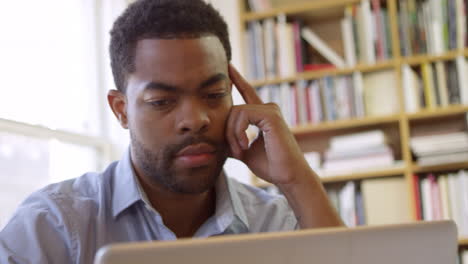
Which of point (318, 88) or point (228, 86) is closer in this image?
point (228, 86)

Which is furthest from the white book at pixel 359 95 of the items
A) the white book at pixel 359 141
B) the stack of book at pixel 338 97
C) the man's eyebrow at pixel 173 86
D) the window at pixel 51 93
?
the man's eyebrow at pixel 173 86

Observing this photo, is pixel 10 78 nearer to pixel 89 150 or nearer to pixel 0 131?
pixel 0 131

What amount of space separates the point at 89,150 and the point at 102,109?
0.74ft

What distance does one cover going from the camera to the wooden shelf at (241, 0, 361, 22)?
2701mm

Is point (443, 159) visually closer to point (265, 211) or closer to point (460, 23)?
point (460, 23)

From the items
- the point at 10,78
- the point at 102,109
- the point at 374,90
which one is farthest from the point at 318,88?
the point at 10,78

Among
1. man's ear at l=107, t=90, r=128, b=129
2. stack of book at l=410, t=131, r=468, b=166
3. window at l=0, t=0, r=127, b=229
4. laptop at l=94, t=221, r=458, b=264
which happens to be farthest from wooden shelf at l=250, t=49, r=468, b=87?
laptop at l=94, t=221, r=458, b=264

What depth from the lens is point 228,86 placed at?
1292 mm

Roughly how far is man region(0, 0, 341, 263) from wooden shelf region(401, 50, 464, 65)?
4.62 ft

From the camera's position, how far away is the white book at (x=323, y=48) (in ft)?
8.91

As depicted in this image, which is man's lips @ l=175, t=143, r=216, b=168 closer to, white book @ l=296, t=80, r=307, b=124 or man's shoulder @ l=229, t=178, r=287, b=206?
man's shoulder @ l=229, t=178, r=287, b=206

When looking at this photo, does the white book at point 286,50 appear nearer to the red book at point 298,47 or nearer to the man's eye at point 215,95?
the red book at point 298,47

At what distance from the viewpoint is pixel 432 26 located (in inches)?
101

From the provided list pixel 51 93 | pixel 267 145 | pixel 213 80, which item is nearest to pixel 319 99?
pixel 51 93
